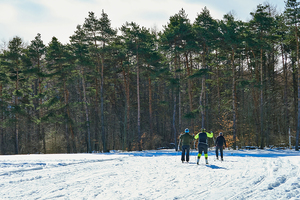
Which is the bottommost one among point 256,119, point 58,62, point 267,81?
point 256,119

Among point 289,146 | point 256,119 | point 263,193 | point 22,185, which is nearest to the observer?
point 263,193

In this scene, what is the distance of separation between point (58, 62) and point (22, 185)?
23.9m

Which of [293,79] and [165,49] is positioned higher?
[165,49]

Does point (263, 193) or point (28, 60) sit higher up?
point (28, 60)

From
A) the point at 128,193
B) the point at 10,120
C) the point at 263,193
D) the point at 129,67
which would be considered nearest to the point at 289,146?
the point at 129,67

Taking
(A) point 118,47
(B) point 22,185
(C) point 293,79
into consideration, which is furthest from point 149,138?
(B) point 22,185

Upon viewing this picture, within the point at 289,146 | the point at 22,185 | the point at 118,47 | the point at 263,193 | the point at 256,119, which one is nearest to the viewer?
the point at 263,193

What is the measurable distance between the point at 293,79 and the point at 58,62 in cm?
2839

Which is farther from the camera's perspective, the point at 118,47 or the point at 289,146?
the point at 118,47

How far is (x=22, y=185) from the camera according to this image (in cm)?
857

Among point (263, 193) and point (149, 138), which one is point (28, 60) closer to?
point (149, 138)

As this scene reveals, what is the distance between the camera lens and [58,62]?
30469 mm

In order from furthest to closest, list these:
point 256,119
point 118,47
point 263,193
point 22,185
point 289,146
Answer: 1. point 256,119
2. point 118,47
3. point 289,146
4. point 22,185
5. point 263,193

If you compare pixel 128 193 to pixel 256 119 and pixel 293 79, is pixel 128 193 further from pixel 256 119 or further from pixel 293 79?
pixel 293 79
